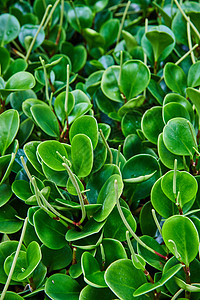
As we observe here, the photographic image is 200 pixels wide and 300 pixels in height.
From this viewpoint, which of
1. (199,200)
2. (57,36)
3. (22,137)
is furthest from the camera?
(57,36)

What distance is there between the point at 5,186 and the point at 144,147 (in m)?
0.25

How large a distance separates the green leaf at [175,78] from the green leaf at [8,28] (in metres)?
0.37

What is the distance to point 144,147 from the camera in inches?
25.5

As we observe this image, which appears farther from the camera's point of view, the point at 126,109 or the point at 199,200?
the point at 126,109

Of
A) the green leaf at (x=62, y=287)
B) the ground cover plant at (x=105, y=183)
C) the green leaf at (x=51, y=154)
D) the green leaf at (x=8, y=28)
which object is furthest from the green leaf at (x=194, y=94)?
the green leaf at (x=8, y=28)

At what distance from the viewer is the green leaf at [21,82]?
657 mm

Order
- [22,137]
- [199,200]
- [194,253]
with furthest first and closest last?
[22,137]
[199,200]
[194,253]

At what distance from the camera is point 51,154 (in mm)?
551

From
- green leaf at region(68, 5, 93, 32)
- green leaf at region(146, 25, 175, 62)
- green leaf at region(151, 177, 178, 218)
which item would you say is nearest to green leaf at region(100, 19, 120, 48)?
green leaf at region(68, 5, 93, 32)

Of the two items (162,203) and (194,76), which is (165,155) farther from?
(194,76)

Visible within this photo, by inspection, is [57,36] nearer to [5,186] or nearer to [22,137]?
[22,137]

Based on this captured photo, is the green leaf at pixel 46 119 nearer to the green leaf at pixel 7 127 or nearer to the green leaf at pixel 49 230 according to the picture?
the green leaf at pixel 7 127

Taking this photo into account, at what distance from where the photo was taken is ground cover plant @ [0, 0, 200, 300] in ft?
1.58

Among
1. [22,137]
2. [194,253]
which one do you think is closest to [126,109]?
[22,137]
